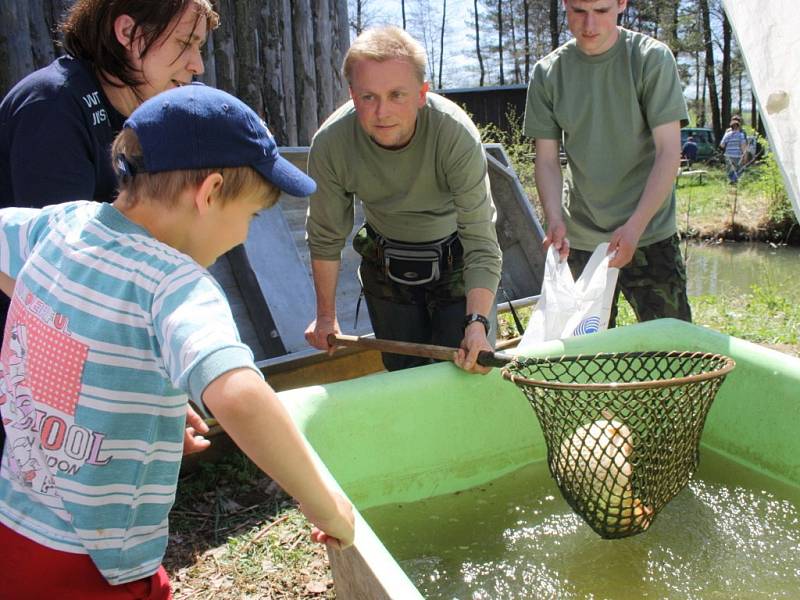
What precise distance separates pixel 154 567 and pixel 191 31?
1198 mm

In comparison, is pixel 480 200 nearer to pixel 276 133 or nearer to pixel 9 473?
pixel 9 473

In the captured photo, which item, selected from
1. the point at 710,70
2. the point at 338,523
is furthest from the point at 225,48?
the point at 710,70

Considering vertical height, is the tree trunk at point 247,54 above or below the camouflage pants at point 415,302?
above

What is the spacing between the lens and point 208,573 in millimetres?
2404

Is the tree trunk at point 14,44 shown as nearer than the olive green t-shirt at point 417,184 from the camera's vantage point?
No

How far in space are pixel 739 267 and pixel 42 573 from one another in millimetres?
10230

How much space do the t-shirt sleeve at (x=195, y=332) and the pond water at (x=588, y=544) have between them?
51.7 inches

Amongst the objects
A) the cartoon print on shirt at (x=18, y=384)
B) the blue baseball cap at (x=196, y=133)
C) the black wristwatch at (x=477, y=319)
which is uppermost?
the blue baseball cap at (x=196, y=133)

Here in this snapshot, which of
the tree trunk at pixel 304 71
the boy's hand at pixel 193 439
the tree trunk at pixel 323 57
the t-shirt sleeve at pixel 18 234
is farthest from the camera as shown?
the tree trunk at pixel 323 57

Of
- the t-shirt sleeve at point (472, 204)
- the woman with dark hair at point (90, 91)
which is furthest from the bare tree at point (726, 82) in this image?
the woman with dark hair at point (90, 91)

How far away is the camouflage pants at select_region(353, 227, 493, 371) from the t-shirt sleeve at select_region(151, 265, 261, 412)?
1.67 meters

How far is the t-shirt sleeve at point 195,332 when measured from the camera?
95 centimetres

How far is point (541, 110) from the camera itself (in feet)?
10.2

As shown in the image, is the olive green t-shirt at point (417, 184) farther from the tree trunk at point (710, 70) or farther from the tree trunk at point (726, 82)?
the tree trunk at point (726, 82)
